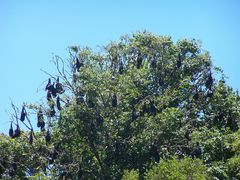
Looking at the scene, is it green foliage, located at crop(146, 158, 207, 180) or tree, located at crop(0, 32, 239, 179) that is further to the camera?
A: tree, located at crop(0, 32, 239, 179)

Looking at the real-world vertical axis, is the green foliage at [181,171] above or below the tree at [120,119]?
below

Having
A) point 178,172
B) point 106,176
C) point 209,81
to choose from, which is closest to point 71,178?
point 106,176

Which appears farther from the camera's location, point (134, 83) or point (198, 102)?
point (198, 102)

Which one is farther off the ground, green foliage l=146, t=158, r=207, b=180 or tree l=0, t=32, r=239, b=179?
tree l=0, t=32, r=239, b=179

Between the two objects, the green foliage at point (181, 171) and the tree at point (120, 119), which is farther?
the tree at point (120, 119)

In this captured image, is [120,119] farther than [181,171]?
Yes

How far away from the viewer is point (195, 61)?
31250 mm

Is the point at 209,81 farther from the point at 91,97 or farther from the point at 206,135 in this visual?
the point at 91,97

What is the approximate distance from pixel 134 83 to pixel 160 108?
84.3 inches

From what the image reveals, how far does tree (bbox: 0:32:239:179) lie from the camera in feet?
81.6

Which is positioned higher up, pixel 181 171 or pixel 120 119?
pixel 120 119

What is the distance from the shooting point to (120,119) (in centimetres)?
2569

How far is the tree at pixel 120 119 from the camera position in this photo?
81.6ft

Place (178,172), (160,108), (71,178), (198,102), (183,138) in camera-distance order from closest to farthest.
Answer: (178,172) < (71,178) < (183,138) < (160,108) < (198,102)
